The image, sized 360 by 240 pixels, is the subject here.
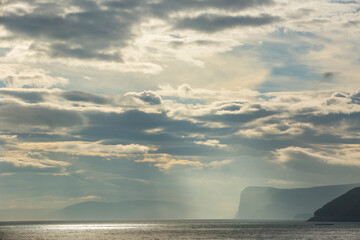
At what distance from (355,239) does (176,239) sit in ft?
248

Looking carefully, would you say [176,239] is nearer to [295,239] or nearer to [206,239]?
[206,239]

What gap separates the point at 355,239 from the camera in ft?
589

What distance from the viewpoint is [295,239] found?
187875 mm

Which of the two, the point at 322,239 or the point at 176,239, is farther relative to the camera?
the point at 176,239

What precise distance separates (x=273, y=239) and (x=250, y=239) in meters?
9.83

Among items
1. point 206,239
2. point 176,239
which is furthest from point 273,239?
point 176,239

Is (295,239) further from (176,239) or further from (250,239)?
(176,239)

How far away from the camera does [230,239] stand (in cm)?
19400

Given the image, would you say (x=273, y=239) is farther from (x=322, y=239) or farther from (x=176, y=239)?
(x=176, y=239)

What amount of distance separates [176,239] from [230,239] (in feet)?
79.9

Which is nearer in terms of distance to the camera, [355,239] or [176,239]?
[355,239]

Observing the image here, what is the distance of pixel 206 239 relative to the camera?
19875 centimetres

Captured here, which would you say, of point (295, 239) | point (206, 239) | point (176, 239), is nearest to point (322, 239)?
point (295, 239)

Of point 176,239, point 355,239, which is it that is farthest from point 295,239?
point 176,239
